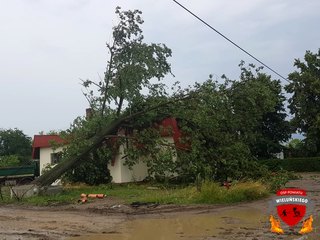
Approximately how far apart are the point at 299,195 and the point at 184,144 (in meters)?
16.8

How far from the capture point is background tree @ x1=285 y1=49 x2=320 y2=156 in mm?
40438

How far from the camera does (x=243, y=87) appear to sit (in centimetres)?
2236

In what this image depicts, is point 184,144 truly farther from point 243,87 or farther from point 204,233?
point 204,233

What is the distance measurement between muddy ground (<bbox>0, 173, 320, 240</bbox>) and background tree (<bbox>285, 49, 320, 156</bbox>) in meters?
24.7

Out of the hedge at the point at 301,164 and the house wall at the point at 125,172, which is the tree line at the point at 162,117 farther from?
the hedge at the point at 301,164

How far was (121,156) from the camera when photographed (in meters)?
29.1

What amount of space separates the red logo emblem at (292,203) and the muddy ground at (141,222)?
197 centimetres

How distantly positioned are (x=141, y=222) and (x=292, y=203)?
22.5 ft

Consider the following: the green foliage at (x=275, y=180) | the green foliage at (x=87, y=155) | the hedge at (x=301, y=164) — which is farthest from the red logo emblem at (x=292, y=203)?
the hedge at (x=301, y=164)

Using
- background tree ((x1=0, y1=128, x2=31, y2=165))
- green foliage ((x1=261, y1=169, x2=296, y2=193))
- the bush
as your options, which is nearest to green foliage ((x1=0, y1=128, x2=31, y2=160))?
background tree ((x1=0, y1=128, x2=31, y2=165))

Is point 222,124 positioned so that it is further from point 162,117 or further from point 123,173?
point 123,173

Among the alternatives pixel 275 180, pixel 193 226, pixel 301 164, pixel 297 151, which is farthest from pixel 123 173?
pixel 297 151

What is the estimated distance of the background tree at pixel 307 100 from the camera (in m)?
40.4

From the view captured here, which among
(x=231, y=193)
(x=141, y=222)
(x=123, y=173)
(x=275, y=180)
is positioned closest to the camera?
(x=141, y=222)
